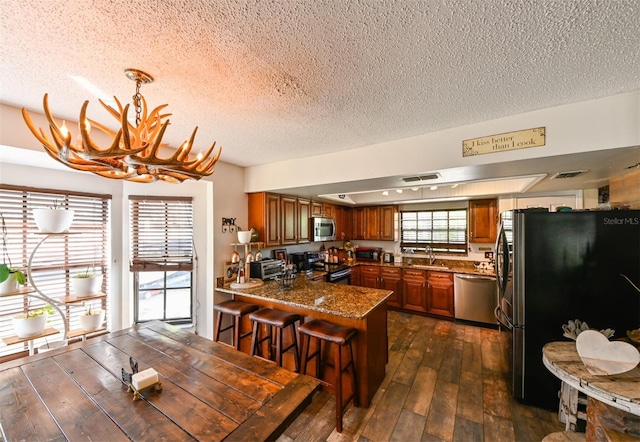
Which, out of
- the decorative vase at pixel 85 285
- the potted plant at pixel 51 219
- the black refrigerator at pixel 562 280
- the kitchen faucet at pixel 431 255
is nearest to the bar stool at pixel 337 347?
the black refrigerator at pixel 562 280

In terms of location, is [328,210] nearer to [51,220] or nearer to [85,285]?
[85,285]

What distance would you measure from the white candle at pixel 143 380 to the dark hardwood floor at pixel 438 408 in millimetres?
1167

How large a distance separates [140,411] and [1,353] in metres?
2.57

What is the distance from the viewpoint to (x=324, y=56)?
48.4 inches

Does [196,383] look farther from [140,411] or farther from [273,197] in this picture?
[273,197]

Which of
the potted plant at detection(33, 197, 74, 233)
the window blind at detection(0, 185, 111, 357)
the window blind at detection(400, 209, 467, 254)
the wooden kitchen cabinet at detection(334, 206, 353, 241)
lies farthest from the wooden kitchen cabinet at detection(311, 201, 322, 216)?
the potted plant at detection(33, 197, 74, 233)

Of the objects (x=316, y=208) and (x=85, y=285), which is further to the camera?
(x=316, y=208)

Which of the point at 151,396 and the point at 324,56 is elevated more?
the point at 324,56

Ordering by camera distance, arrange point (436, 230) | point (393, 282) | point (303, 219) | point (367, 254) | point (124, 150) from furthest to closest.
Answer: point (367, 254) → point (436, 230) → point (393, 282) → point (303, 219) → point (124, 150)

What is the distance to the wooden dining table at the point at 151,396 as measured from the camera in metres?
1.02

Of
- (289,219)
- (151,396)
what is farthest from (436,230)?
(151,396)

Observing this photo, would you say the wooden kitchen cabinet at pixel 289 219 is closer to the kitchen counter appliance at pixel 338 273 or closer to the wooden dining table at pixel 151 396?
the kitchen counter appliance at pixel 338 273

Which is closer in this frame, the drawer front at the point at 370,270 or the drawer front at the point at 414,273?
the drawer front at the point at 414,273

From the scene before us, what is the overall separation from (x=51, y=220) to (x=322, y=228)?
11.2ft
